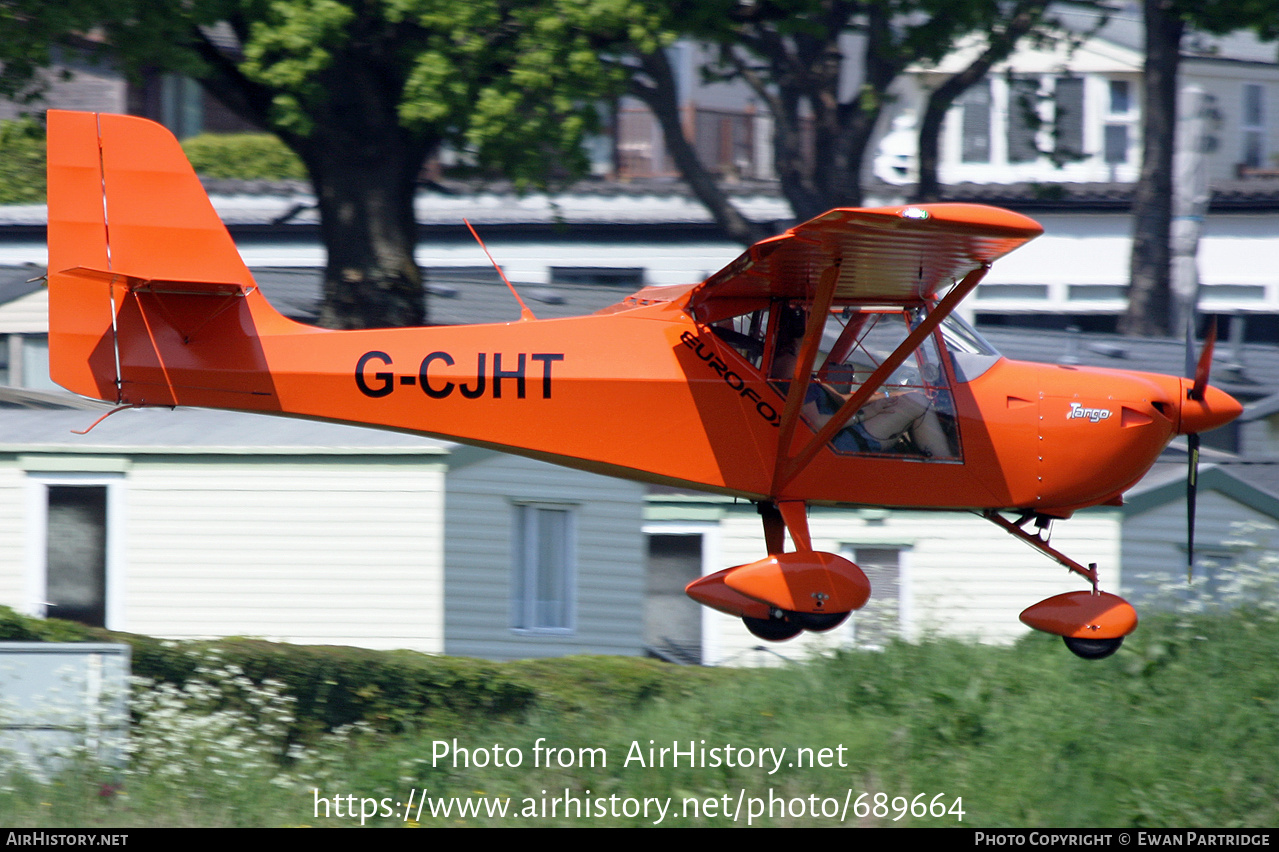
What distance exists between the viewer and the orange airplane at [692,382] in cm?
883

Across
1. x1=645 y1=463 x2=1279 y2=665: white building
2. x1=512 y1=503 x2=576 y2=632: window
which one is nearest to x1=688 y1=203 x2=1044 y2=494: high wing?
x1=512 y1=503 x2=576 y2=632: window

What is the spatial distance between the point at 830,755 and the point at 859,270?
11.7 feet

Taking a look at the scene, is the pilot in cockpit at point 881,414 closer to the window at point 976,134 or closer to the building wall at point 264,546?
the building wall at point 264,546

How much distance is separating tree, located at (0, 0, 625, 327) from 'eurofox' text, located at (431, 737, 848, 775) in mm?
5416

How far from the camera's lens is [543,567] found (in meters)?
15.0

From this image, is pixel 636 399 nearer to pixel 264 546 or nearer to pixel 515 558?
pixel 515 558

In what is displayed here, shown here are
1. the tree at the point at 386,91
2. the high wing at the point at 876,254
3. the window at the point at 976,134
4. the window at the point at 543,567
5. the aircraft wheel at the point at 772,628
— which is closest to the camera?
the high wing at the point at 876,254

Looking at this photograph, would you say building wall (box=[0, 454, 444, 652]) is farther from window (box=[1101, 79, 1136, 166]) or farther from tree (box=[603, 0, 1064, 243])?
window (box=[1101, 79, 1136, 166])

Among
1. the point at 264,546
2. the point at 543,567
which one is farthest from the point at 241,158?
the point at 264,546

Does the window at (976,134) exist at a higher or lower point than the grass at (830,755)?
higher

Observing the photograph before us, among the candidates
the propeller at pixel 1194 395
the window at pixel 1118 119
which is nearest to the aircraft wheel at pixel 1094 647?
the propeller at pixel 1194 395

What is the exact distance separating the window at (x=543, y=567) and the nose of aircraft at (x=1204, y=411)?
739cm

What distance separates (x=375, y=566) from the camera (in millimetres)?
13414

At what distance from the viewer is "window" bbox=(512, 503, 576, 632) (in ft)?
48.2
